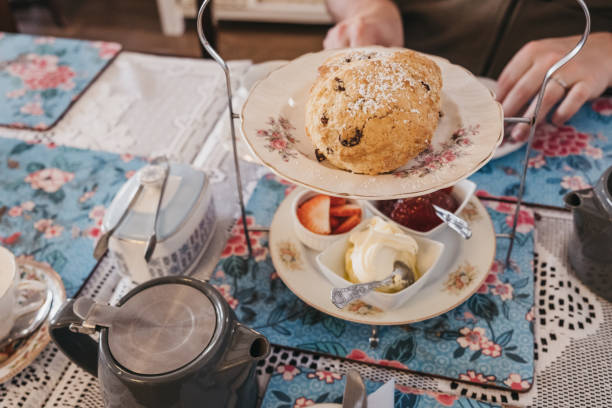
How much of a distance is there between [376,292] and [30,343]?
0.50 metres

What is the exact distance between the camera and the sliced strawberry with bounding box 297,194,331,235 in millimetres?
761

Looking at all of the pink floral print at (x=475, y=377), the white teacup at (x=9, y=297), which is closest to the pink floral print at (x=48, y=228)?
the white teacup at (x=9, y=297)

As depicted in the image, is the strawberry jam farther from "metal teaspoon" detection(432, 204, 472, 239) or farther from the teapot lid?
the teapot lid

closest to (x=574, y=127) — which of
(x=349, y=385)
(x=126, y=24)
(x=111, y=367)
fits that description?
(x=349, y=385)

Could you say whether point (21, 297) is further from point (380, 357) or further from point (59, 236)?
point (380, 357)

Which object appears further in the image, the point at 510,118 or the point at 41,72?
the point at 41,72

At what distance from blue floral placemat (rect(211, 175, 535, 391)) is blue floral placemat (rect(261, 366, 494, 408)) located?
1.3 inches

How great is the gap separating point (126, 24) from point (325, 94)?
2610mm

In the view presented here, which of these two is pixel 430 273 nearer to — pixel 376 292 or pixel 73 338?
pixel 376 292

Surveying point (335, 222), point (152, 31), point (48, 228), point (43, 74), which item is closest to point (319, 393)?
point (335, 222)

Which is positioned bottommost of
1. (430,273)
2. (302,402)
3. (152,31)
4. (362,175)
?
(152,31)

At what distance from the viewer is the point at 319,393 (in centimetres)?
65

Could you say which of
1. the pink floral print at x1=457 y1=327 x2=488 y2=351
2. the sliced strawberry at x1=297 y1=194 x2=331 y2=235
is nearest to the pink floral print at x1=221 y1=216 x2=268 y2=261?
the sliced strawberry at x1=297 y1=194 x2=331 y2=235

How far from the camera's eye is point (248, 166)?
3.31ft
